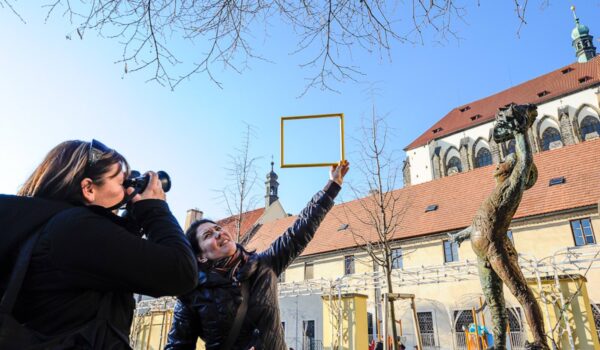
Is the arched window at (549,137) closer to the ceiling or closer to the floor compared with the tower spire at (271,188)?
closer to the ceiling

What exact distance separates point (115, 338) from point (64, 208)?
1.34 feet

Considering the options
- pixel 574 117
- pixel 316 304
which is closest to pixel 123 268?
pixel 316 304

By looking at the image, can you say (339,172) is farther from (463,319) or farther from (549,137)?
(549,137)

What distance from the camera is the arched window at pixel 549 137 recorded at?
36.4m

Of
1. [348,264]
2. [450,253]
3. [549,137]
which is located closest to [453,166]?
[549,137]

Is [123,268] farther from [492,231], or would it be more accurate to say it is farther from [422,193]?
[422,193]

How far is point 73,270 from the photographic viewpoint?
1070 mm

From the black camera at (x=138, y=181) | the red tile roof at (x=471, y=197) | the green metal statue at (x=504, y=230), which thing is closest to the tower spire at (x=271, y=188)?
the red tile roof at (x=471, y=197)

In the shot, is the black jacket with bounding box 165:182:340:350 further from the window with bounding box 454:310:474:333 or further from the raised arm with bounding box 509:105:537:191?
the window with bounding box 454:310:474:333

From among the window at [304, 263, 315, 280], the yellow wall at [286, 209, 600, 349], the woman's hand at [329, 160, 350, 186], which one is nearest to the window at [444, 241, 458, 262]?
the yellow wall at [286, 209, 600, 349]

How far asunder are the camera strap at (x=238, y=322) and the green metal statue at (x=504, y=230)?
8.06 ft

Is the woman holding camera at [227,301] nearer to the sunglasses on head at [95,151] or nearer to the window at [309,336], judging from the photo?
the sunglasses on head at [95,151]

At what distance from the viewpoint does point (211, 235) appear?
2246 mm

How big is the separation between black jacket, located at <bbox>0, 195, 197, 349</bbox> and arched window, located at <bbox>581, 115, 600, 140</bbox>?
41.9m
